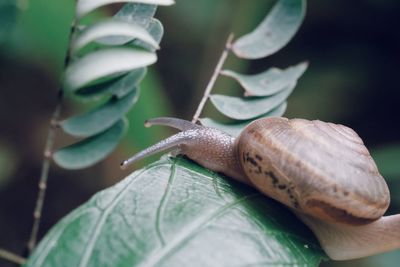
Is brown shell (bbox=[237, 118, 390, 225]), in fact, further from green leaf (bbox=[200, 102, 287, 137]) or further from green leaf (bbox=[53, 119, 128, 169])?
green leaf (bbox=[53, 119, 128, 169])

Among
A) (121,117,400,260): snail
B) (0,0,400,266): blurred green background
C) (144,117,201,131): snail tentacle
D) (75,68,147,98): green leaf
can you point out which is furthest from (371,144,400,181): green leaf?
(75,68,147,98): green leaf

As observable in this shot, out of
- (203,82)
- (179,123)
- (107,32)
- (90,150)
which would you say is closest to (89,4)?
(107,32)

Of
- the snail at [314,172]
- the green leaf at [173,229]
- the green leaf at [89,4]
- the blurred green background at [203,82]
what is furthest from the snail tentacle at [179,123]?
the blurred green background at [203,82]

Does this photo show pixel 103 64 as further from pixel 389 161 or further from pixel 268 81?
pixel 389 161

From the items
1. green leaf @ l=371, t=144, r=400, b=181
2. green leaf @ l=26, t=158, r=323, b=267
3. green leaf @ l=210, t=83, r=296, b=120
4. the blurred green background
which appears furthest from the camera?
the blurred green background

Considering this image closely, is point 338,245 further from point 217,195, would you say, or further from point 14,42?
point 14,42

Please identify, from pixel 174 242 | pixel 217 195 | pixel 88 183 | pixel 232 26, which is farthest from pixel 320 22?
pixel 174 242
